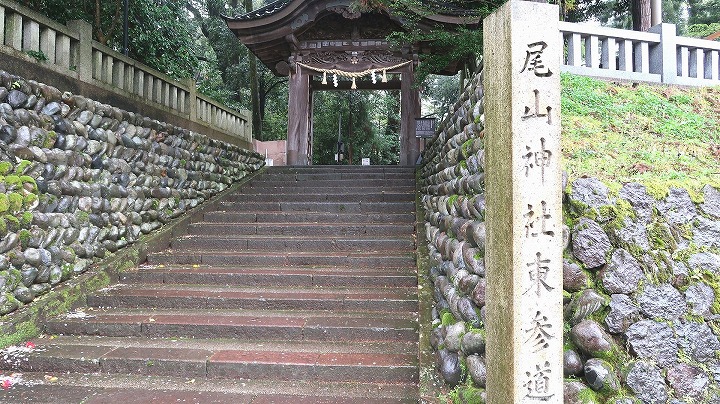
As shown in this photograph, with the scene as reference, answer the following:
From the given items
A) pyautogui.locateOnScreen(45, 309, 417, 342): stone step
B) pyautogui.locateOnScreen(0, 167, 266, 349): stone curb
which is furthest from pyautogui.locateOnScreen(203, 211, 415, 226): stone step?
pyautogui.locateOnScreen(45, 309, 417, 342): stone step

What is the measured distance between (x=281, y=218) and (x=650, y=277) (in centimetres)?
540

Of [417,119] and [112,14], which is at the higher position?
[112,14]

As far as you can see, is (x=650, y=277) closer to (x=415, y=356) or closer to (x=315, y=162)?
(x=415, y=356)

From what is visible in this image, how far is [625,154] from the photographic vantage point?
4.03 metres

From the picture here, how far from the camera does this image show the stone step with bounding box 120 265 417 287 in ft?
17.5

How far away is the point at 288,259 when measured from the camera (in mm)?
5953

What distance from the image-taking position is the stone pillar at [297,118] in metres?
11.4

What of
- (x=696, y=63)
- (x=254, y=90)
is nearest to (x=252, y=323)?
(x=696, y=63)

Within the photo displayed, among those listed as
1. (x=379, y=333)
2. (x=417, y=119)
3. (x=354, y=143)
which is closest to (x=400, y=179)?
(x=417, y=119)

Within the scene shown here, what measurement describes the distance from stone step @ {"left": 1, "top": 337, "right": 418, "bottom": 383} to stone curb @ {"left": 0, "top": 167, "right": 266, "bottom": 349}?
0.29m

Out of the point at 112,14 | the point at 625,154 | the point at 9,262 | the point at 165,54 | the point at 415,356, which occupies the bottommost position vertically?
the point at 415,356

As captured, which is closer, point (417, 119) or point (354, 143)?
point (417, 119)

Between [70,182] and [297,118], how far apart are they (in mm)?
6825

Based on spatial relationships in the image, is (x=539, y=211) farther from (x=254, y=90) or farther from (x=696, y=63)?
(x=254, y=90)
